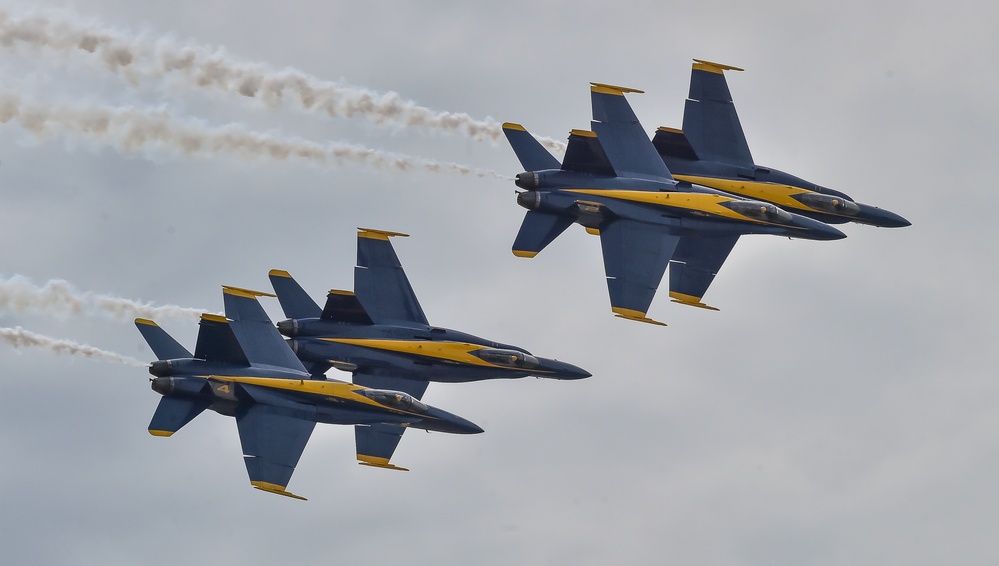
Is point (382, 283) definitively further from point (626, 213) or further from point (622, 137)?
point (622, 137)

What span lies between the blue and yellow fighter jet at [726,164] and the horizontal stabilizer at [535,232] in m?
6.92

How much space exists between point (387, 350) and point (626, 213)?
40.9ft

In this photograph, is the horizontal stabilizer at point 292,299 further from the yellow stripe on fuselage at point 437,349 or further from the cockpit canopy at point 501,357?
the cockpit canopy at point 501,357

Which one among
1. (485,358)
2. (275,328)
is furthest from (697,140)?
(275,328)

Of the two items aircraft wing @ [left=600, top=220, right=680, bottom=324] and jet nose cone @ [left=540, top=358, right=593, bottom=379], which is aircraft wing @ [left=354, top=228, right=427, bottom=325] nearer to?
jet nose cone @ [left=540, top=358, right=593, bottom=379]

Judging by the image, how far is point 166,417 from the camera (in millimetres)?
84812

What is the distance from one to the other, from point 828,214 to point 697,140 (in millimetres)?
7030

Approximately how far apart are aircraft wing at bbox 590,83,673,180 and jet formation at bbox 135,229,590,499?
9.73 metres

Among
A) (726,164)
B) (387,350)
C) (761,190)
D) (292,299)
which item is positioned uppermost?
(726,164)

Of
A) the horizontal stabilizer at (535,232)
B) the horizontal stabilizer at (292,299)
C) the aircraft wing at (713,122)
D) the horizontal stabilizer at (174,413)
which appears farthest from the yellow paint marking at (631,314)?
the horizontal stabilizer at (174,413)

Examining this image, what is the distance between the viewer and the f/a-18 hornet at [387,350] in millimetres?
89562

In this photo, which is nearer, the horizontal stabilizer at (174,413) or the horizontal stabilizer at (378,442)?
the horizontal stabilizer at (174,413)

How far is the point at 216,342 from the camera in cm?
8575

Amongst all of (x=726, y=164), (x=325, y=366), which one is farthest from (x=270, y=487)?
(x=726, y=164)
